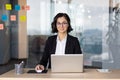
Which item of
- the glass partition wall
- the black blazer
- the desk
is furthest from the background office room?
the desk

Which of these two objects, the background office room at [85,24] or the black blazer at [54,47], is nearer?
the black blazer at [54,47]

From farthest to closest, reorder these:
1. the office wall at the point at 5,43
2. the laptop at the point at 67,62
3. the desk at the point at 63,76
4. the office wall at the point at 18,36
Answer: the office wall at the point at 5,43 < the office wall at the point at 18,36 < the laptop at the point at 67,62 < the desk at the point at 63,76

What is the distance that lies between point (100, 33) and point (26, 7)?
1.73 m

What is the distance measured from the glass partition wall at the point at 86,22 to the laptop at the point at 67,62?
304cm

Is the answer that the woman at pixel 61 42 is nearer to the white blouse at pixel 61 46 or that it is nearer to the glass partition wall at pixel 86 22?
the white blouse at pixel 61 46

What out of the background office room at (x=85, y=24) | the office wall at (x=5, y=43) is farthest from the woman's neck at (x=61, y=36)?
the office wall at (x=5, y=43)

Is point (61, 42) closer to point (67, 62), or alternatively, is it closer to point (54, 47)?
point (54, 47)

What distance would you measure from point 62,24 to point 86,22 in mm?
2611

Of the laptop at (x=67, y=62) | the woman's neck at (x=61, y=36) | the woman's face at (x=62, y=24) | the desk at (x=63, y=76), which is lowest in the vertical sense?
the desk at (x=63, y=76)

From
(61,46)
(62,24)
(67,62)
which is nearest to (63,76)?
(67,62)

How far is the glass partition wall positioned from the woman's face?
2.55 meters

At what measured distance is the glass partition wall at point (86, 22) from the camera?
5.72 meters

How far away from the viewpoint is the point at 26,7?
19.2ft

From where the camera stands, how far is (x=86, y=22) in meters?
5.78
